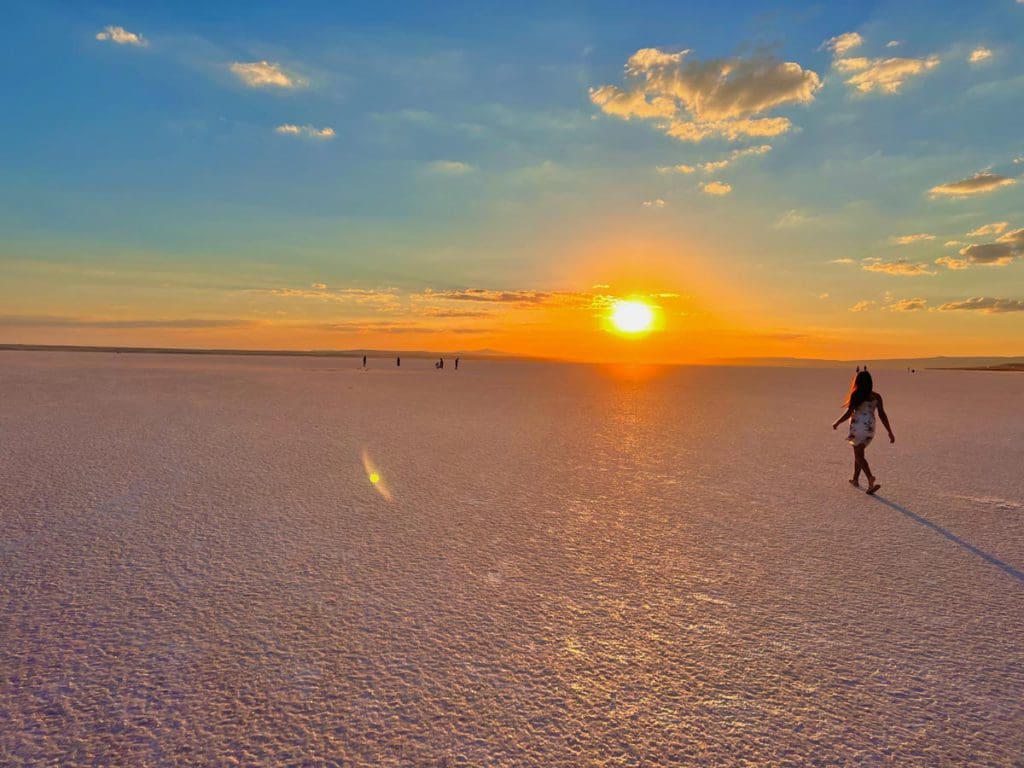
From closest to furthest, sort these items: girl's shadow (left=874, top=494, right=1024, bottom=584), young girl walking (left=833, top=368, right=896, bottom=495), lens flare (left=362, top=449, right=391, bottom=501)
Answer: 1. girl's shadow (left=874, top=494, right=1024, bottom=584)
2. lens flare (left=362, top=449, right=391, bottom=501)
3. young girl walking (left=833, top=368, right=896, bottom=495)

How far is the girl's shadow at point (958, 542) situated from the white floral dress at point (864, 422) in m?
0.96

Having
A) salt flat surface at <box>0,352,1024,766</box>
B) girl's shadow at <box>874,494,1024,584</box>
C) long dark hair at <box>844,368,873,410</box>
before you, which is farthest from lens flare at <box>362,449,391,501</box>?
long dark hair at <box>844,368,873,410</box>

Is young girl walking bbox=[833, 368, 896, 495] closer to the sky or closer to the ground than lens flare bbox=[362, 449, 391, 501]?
closer to the sky

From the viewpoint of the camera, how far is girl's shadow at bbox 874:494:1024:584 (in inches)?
229

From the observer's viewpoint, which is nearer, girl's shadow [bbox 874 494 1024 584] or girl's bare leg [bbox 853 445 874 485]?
girl's shadow [bbox 874 494 1024 584]

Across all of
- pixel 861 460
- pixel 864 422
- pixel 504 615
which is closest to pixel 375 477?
pixel 504 615

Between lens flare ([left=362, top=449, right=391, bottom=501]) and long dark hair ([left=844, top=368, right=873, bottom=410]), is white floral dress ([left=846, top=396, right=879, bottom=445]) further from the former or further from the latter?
lens flare ([left=362, top=449, right=391, bottom=501])

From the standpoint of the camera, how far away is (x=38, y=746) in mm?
3156

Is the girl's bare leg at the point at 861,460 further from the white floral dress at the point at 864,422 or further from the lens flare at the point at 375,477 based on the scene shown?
the lens flare at the point at 375,477

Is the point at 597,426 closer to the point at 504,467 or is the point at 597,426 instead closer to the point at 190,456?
the point at 504,467

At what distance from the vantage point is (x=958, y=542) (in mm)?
6691

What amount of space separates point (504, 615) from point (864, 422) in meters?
7.39

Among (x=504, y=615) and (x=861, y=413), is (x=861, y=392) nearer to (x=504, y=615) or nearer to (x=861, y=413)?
(x=861, y=413)

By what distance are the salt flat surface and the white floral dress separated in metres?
0.85
